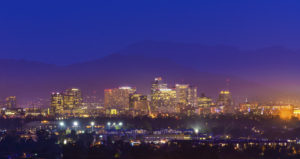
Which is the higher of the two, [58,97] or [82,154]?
[58,97]

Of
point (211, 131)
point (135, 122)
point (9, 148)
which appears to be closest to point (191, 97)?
point (135, 122)

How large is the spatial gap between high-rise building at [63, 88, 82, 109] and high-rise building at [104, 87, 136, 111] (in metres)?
10.9

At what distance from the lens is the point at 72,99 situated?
178m

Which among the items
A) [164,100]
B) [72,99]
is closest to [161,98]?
[164,100]

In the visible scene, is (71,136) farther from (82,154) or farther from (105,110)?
(105,110)

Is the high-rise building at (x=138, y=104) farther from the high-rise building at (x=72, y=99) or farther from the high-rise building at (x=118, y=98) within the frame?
the high-rise building at (x=72, y=99)

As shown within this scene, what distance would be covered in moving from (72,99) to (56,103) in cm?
713

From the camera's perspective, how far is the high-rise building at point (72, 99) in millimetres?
173625

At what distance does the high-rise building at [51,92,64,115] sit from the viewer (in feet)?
556

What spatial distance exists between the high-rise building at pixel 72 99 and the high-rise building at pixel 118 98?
1092cm

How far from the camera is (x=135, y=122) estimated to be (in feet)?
372

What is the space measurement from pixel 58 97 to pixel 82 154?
133 m

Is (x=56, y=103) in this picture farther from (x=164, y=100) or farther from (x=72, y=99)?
(x=164, y=100)

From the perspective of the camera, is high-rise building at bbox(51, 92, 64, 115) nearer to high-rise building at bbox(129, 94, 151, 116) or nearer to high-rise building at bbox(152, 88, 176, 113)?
high-rise building at bbox(129, 94, 151, 116)
